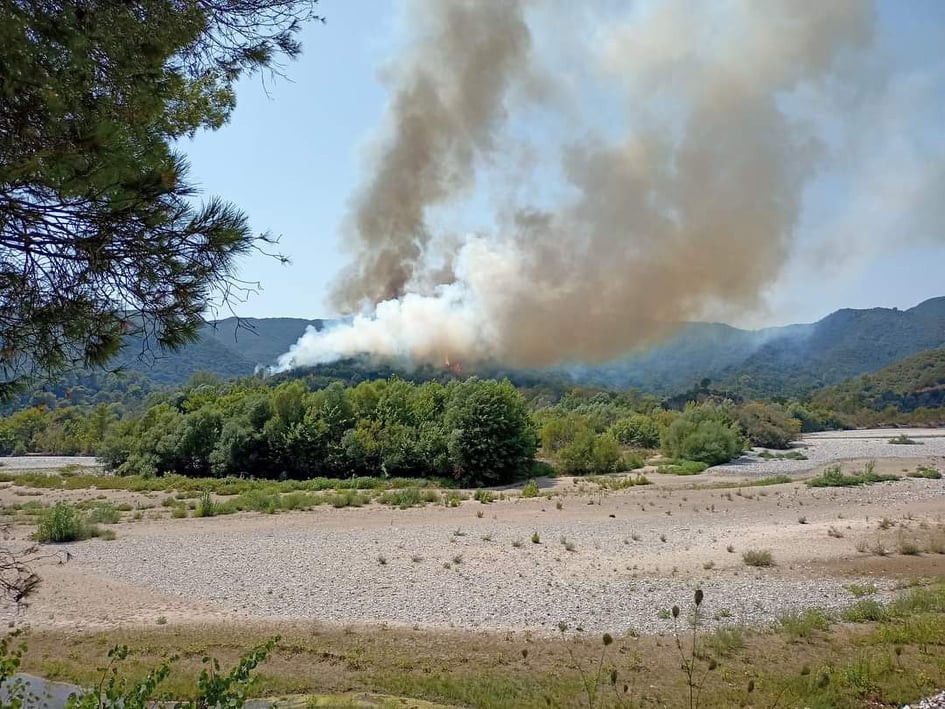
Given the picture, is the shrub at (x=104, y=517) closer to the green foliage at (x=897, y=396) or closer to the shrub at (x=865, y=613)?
the shrub at (x=865, y=613)

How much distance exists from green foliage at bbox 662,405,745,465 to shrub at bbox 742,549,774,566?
27649mm

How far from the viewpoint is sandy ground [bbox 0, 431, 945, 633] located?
10.4 metres

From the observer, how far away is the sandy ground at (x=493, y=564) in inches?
409

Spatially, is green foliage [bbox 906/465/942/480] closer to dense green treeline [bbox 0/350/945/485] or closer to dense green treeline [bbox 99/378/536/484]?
dense green treeline [bbox 0/350/945/485]

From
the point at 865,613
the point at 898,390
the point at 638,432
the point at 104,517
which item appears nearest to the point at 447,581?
A: the point at 865,613

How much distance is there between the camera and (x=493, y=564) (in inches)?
551

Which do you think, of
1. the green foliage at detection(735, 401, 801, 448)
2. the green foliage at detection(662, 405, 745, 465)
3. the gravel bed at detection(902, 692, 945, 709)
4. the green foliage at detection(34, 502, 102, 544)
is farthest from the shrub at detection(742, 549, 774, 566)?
the green foliage at detection(735, 401, 801, 448)

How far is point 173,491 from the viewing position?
32.7 meters

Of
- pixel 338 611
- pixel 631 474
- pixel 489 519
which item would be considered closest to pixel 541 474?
pixel 631 474

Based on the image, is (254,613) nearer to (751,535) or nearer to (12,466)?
(751,535)

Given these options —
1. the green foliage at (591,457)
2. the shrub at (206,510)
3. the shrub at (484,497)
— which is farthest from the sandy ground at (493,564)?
the green foliage at (591,457)

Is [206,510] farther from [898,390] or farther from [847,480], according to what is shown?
[898,390]

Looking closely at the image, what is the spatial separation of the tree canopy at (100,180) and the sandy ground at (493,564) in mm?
7070

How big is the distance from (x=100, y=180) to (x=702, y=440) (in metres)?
42.4
